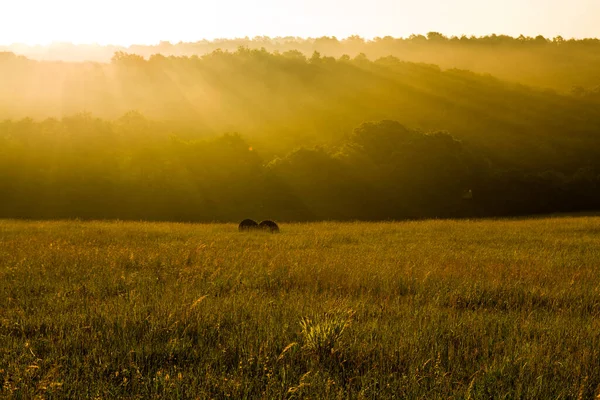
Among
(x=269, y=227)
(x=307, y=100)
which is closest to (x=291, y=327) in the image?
(x=269, y=227)

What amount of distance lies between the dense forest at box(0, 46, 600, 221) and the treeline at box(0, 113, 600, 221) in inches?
5.6

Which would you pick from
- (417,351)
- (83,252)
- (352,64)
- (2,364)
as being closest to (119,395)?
(2,364)

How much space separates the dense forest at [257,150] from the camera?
139ft

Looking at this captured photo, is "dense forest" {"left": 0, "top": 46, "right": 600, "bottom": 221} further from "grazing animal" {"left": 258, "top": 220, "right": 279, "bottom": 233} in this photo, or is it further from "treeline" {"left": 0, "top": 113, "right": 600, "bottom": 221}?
"grazing animal" {"left": 258, "top": 220, "right": 279, "bottom": 233}

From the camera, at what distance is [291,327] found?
564cm

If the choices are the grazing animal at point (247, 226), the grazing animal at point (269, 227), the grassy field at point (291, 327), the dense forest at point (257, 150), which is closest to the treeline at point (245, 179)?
the dense forest at point (257, 150)

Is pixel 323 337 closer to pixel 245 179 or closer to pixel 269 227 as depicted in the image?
pixel 269 227

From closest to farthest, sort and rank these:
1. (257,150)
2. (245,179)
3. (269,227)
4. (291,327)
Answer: (291,327) → (269,227) → (245,179) → (257,150)

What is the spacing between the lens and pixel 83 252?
37.3 feet

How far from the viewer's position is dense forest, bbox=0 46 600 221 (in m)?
42.3

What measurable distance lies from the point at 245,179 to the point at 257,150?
19.3 m

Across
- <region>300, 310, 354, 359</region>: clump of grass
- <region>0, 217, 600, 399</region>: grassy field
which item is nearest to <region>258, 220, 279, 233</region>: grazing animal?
<region>0, 217, 600, 399</region>: grassy field

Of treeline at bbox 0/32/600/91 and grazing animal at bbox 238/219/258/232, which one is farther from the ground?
treeline at bbox 0/32/600/91

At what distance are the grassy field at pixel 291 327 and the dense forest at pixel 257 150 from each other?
1248 inches
